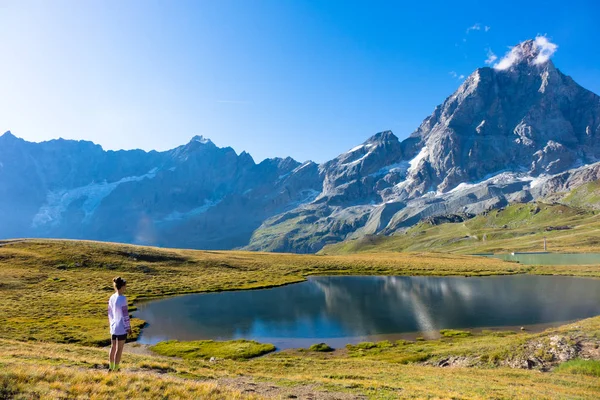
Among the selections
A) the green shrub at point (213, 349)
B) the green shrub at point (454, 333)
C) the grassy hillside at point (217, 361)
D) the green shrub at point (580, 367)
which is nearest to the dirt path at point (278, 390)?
the grassy hillside at point (217, 361)

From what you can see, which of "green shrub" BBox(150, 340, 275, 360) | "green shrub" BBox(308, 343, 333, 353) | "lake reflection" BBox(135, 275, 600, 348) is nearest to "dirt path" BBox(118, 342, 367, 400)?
"green shrub" BBox(150, 340, 275, 360)

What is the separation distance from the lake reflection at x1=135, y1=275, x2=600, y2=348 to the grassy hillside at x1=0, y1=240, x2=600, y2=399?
267 inches

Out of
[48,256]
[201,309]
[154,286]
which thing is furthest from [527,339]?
[48,256]

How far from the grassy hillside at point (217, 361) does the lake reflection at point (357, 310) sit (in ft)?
22.2

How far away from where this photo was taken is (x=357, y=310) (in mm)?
70375

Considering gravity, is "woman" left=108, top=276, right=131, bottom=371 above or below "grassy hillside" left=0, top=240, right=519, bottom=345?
above

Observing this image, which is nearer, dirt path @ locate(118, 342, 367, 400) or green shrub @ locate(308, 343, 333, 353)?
dirt path @ locate(118, 342, 367, 400)

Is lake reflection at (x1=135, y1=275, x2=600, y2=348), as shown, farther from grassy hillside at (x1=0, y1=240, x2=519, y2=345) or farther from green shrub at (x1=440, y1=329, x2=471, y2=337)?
grassy hillside at (x1=0, y1=240, x2=519, y2=345)

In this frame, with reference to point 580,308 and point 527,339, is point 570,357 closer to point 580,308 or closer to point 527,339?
point 527,339

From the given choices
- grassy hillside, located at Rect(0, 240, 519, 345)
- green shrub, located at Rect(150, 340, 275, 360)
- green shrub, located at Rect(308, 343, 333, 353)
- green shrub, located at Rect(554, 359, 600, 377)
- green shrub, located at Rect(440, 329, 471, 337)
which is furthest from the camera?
grassy hillside, located at Rect(0, 240, 519, 345)

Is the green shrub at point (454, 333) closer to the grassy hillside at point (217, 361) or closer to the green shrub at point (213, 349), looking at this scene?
the grassy hillside at point (217, 361)

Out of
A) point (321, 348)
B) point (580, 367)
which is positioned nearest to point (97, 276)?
point (321, 348)

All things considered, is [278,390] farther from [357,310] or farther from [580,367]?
[357,310]

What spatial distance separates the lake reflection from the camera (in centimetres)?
5534
